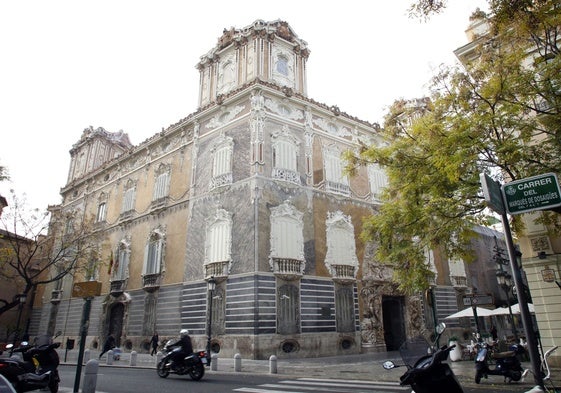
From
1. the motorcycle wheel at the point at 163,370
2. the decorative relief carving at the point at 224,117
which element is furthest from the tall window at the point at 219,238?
the motorcycle wheel at the point at 163,370

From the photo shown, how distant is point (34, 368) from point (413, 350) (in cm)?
820

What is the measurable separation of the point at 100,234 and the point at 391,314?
73.3 feet

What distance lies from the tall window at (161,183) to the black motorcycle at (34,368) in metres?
17.0

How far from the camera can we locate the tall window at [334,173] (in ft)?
76.4

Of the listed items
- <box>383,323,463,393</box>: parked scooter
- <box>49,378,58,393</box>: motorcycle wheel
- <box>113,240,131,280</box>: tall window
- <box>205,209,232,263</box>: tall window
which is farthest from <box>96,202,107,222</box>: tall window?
<box>383,323,463,393</box>: parked scooter

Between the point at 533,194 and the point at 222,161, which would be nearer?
the point at 533,194

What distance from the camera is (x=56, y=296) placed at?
3250 centimetres

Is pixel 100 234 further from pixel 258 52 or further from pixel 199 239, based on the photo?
pixel 258 52

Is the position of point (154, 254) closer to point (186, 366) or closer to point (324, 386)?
point (186, 366)

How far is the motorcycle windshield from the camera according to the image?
16.7 ft

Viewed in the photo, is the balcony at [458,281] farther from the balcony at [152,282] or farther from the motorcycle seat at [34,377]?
the motorcycle seat at [34,377]

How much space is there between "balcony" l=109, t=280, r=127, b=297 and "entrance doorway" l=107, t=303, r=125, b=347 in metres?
0.78

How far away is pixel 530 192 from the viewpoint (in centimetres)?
514

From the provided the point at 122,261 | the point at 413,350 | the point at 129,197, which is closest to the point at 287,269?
the point at 122,261
